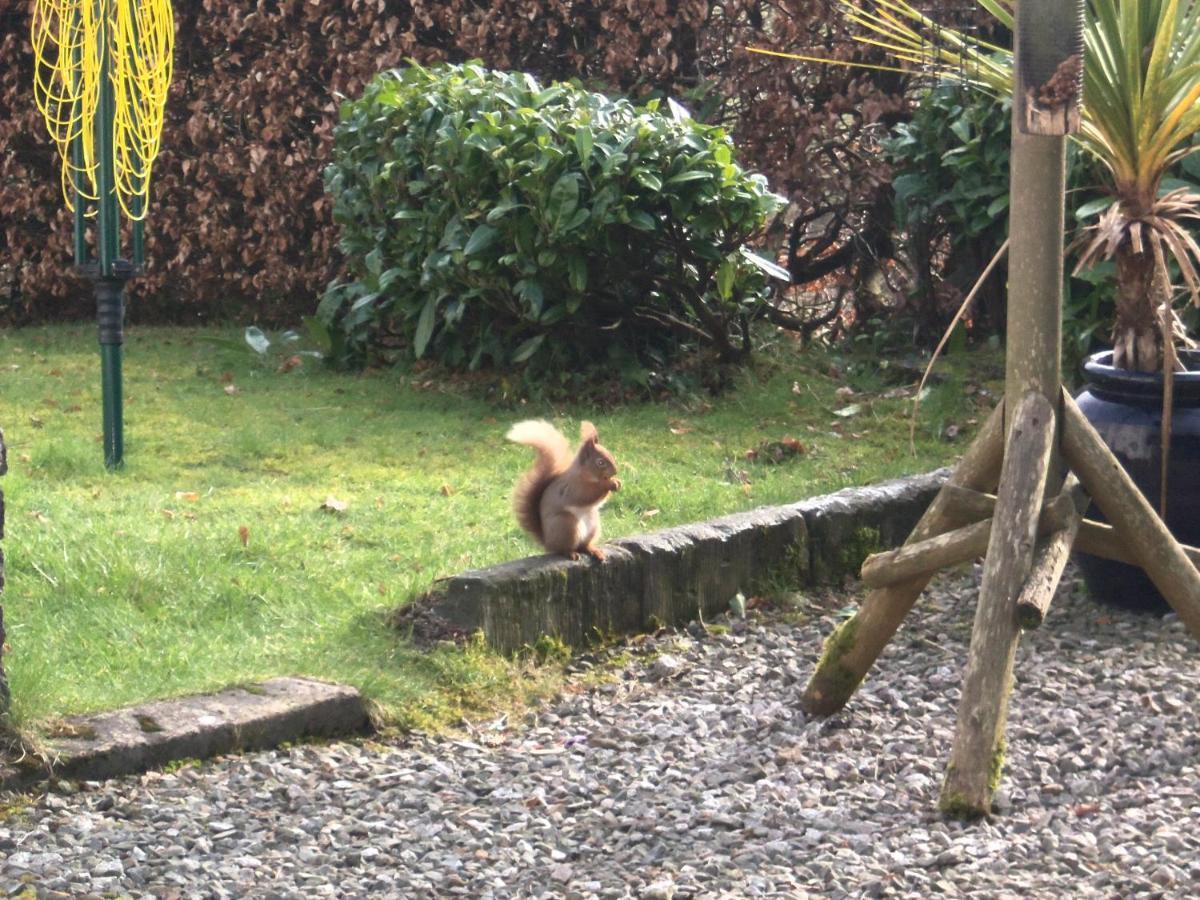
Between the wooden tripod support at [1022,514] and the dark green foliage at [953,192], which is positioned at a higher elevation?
the dark green foliage at [953,192]

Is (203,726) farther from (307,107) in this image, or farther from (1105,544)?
(307,107)

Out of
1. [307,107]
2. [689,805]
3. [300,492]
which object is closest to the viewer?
[689,805]

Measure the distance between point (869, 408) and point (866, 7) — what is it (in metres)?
2.38

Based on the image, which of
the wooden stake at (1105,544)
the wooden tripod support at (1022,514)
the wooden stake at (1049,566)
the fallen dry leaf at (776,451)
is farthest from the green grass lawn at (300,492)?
the wooden stake at (1105,544)

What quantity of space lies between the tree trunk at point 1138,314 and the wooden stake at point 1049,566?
1.06m

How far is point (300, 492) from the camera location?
245 inches

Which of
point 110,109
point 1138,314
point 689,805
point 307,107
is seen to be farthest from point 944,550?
point 307,107

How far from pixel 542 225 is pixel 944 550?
360cm

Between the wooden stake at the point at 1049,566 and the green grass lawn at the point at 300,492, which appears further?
the green grass lawn at the point at 300,492

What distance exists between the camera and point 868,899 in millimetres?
3344

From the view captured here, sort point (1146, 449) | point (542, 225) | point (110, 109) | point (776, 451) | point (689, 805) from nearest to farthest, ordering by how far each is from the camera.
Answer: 1. point (689, 805)
2. point (1146, 449)
3. point (110, 109)
4. point (776, 451)
5. point (542, 225)

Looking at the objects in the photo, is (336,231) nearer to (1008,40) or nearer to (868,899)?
(1008,40)

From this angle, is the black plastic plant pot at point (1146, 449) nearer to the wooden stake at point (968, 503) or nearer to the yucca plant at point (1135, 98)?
the yucca plant at point (1135, 98)

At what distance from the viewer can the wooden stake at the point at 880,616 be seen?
4328 millimetres
